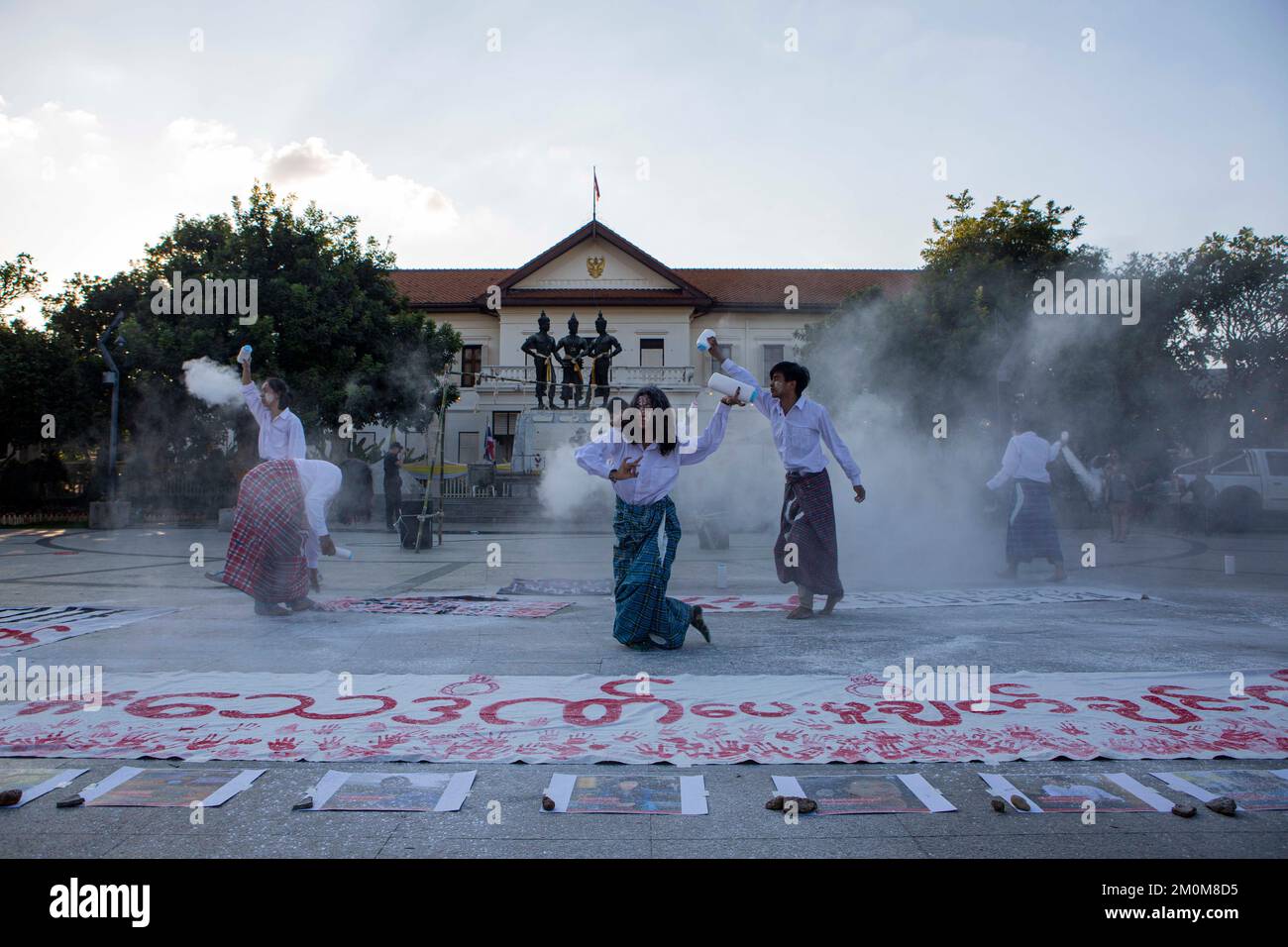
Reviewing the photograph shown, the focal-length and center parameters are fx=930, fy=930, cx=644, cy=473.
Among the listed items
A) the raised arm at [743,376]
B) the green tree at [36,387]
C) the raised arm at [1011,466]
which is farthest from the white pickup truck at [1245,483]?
the green tree at [36,387]

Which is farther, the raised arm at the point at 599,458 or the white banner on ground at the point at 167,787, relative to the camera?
the raised arm at the point at 599,458

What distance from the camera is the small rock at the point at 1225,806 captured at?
9.00ft

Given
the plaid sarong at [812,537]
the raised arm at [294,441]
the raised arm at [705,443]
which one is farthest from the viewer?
the raised arm at [294,441]

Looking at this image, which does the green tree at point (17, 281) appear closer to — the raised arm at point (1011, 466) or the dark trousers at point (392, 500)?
the dark trousers at point (392, 500)

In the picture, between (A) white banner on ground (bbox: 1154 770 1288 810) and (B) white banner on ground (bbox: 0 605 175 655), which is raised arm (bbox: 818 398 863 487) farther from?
(B) white banner on ground (bbox: 0 605 175 655)

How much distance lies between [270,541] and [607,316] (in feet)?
118

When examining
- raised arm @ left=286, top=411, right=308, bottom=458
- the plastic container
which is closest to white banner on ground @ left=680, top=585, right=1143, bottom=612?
the plastic container

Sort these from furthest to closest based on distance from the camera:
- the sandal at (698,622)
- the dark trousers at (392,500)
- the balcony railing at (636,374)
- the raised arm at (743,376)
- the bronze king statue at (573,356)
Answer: the balcony railing at (636,374) → the bronze king statue at (573,356) → the dark trousers at (392,500) → the raised arm at (743,376) → the sandal at (698,622)

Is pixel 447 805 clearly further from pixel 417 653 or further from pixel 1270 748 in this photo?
pixel 1270 748

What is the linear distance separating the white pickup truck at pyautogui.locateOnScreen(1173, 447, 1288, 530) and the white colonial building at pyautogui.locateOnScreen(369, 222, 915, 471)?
71.5 feet

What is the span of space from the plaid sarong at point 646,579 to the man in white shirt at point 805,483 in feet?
4.54

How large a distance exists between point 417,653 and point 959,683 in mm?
2974

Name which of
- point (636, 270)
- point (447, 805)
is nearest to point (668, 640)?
point (447, 805)

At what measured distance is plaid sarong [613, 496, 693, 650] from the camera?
220 inches
